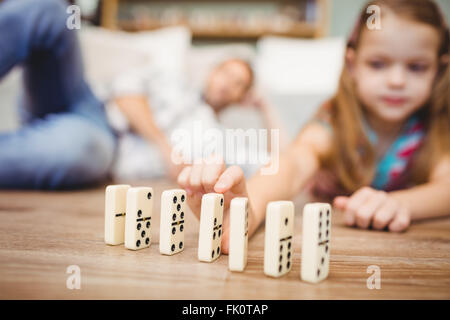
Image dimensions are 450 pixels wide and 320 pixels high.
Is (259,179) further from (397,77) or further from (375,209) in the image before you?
(397,77)

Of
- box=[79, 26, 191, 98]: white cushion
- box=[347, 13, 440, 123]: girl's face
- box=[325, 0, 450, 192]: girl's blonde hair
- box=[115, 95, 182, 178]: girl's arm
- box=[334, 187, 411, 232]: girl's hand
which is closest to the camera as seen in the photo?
box=[334, 187, 411, 232]: girl's hand

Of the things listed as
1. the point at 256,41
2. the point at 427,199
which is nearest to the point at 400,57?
the point at 427,199

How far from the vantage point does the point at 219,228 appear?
0.61m

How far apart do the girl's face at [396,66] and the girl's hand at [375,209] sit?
391 millimetres

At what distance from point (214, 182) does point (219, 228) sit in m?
0.08

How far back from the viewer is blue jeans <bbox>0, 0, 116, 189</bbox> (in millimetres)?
1192

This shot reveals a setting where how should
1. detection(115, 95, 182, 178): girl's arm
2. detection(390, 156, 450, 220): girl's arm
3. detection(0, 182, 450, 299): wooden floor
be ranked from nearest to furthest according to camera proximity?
detection(0, 182, 450, 299): wooden floor
detection(390, 156, 450, 220): girl's arm
detection(115, 95, 182, 178): girl's arm

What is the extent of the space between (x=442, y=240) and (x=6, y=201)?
1191mm

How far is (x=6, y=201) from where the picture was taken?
1135 mm

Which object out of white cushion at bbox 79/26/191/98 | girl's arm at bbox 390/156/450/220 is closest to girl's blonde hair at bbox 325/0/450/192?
girl's arm at bbox 390/156/450/220

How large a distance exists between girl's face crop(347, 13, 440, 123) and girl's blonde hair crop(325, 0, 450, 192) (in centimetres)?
4

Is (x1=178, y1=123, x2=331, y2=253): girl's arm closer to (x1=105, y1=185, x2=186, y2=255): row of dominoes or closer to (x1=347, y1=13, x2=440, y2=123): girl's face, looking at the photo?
(x1=105, y1=185, x2=186, y2=255): row of dominoes

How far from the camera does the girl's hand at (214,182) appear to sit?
23.4 inches
